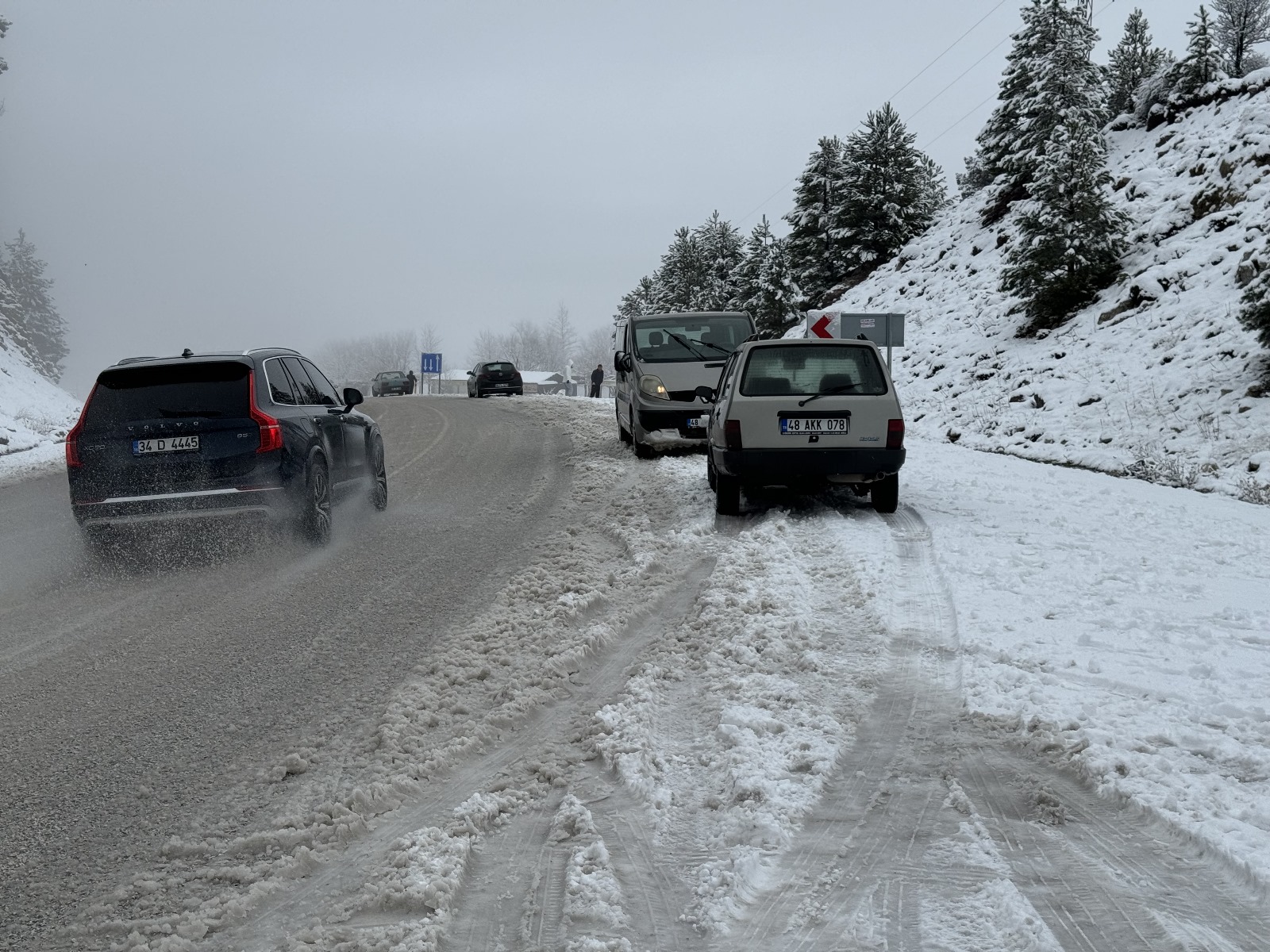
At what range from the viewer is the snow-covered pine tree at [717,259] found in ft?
172

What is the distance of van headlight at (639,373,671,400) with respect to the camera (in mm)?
13930

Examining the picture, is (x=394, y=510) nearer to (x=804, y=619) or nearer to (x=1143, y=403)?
(x=804, y=619)

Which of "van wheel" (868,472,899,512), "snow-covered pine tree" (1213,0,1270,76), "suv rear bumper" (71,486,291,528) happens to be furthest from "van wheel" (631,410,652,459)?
"snow-covered pine tree" (1213,0,1270,76)

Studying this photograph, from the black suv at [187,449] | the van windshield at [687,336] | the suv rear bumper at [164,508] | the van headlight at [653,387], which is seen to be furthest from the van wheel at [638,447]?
the suv rear bumper at [164,508]

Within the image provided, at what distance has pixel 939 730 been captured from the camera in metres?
3.87

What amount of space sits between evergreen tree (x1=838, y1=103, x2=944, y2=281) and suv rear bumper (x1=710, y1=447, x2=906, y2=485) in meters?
29.7

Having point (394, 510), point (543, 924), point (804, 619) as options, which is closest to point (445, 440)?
point (394, 510)

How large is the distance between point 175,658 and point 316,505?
3302mm

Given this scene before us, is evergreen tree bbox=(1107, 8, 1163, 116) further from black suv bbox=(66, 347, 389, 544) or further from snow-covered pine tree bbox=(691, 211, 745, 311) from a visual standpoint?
black suv bbox=(66, 347, 389, 544)

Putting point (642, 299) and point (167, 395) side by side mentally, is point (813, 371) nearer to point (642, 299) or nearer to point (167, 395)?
point (167, 395)

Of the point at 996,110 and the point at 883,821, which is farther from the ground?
the point at 996,110

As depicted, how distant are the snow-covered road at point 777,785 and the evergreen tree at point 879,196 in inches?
1268

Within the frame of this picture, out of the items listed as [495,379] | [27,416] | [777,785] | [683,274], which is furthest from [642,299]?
[777,785]

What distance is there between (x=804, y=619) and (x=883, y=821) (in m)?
2.39
